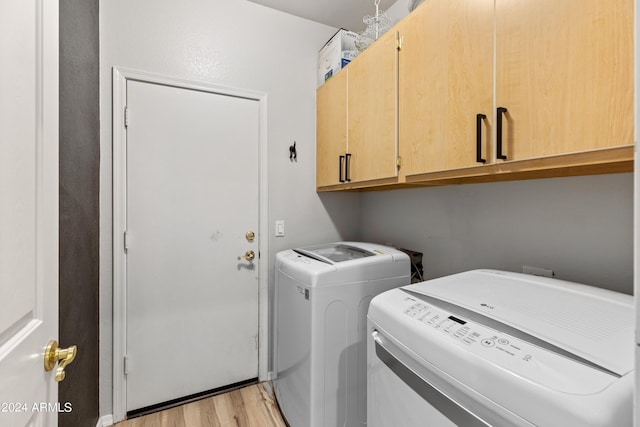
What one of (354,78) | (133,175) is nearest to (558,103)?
(354,78)

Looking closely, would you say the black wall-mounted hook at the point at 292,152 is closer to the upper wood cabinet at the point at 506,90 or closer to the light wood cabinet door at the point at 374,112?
the light wood cabinet door at the point at 374,112

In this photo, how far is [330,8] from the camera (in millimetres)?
2018

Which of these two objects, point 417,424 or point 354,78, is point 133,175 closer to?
point 354,78

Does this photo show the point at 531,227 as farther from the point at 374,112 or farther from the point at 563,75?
the point at 374,112

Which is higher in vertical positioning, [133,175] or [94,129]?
[94,129]

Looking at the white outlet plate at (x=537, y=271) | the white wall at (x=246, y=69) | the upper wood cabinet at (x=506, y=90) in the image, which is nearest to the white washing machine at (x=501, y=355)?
the white outlet plate at (x=537, y=271)

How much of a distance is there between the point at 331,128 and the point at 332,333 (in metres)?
1.32

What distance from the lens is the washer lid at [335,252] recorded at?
5.49 feet

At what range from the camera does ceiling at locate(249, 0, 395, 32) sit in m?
1.97

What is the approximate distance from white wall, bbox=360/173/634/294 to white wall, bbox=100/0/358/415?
0.79 metres

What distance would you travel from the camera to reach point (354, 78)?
1.69 m

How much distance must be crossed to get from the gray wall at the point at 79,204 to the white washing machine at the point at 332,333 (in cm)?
98

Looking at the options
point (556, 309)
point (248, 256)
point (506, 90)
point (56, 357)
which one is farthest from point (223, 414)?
point (506, 90)

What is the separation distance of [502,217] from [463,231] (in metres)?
0.22
